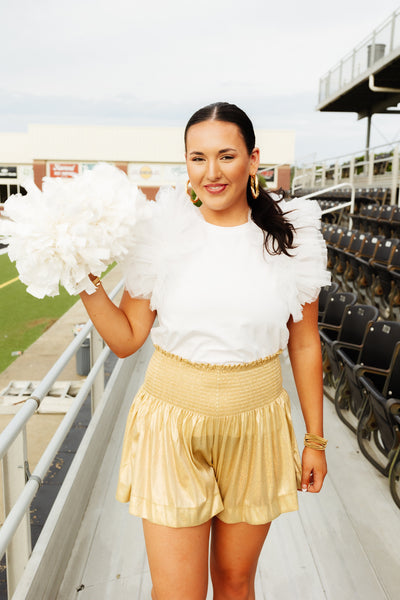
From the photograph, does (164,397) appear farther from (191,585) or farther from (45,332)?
(45,332)

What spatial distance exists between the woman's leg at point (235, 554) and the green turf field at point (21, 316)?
19.1 feet

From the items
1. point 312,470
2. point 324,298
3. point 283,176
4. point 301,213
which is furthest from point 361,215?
point 283,176

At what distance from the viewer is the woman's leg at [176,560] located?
1168 mm

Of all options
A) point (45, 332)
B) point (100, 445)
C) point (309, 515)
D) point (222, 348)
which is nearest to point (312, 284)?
point (222, 348)

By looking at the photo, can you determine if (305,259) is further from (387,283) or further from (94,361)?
(387,283)

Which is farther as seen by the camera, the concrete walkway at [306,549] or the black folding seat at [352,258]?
the black folding seat at [352,258]

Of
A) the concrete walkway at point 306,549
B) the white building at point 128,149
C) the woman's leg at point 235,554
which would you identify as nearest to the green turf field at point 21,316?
the concrete walkway at point 306,549

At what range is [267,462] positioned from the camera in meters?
1.27

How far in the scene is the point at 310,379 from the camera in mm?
1355

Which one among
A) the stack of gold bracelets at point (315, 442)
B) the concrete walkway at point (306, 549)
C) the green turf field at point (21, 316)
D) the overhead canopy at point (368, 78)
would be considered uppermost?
the overhead canopy at point (368, 78)

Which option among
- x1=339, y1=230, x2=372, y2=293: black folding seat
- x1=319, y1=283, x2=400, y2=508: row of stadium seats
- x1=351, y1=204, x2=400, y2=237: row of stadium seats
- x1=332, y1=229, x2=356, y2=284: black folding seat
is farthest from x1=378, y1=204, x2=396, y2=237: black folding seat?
x1=319, y1=283, x2=400, y2=508: row of stadium seats

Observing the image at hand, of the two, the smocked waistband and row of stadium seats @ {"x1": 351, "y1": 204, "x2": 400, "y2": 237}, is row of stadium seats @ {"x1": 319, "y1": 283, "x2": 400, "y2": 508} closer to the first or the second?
the smocked waistband

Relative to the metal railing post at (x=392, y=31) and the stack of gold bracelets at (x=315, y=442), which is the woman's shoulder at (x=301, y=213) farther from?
the metal railing post at (x=392, y=31)

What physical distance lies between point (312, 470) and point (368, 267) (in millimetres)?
4672
